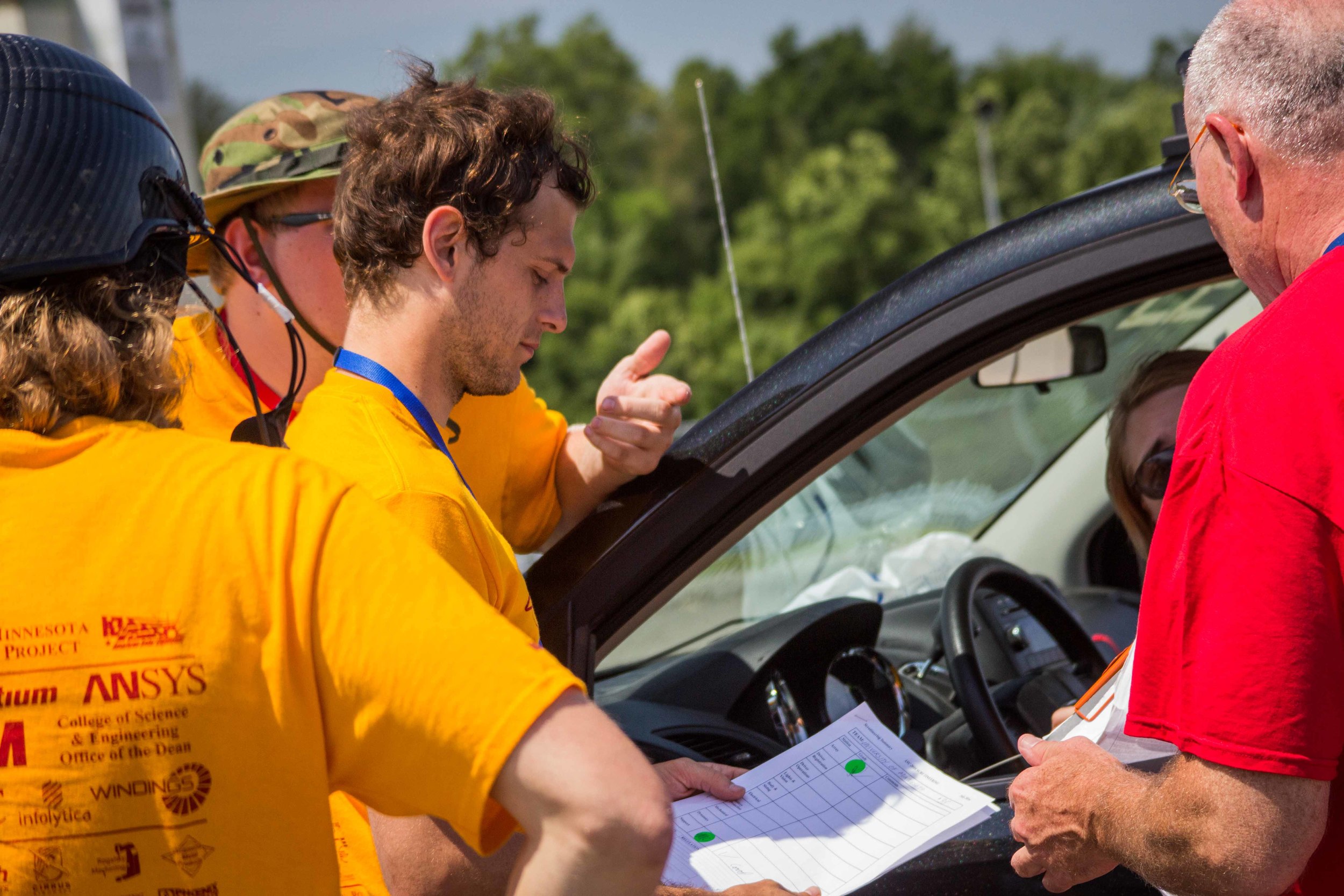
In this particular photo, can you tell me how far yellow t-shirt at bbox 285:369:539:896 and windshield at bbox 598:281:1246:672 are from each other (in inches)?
35.3

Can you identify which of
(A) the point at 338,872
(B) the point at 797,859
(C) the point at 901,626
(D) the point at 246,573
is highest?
(D) the point at 246,573

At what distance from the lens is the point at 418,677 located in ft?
3.30

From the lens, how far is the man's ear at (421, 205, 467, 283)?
1.65 metres

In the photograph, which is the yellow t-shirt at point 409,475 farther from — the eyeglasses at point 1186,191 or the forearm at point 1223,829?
the eyeglasses at point 1186,191

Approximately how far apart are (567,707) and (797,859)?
697mm

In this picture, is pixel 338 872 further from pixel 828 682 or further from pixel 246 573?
pixel 828 682

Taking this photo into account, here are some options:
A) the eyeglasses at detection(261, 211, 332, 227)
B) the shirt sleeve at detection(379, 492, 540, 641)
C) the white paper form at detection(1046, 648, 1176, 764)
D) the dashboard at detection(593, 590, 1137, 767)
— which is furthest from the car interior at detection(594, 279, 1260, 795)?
the eyeglasses at detection(261, 211, 332, 227)

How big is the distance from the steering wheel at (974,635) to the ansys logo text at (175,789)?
1472mm

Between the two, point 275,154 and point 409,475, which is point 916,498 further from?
point 409,475

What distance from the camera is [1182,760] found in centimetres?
133

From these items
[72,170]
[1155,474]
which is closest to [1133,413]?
[1155,474]

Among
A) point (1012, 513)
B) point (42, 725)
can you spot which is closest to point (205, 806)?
point (42, 725)

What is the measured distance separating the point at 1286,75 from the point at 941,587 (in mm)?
1708

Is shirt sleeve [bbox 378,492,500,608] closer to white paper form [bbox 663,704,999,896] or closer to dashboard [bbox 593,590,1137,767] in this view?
white paper form [bbox 663,704,999,896]
